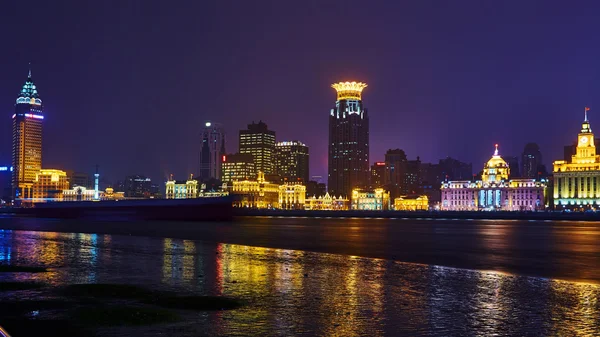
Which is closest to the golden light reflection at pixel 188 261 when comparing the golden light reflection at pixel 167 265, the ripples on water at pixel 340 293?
the ripples on water at pixel 340 293

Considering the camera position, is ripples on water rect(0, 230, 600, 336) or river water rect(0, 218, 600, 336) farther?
river water rect(0, 218, 600, 336)

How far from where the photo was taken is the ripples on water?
1118 cm

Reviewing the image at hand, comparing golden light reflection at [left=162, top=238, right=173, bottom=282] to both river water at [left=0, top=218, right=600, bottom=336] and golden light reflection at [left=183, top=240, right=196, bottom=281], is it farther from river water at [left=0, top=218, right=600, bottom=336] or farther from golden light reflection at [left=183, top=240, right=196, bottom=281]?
golden light reflection at [left=183, top=240, right=196, bottom=281]

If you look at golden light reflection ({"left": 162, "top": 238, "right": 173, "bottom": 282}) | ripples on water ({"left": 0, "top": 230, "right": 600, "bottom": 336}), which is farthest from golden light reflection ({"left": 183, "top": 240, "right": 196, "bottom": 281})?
golden light reflection ({"left": 162, "top": 238, "right": 173, "bottom": 282})

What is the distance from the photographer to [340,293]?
15430 mm

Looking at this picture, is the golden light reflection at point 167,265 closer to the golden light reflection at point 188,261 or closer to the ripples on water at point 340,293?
the ripples on water at point 340,293

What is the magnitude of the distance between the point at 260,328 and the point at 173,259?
553 inches

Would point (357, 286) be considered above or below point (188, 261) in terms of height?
above

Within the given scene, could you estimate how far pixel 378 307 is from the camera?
524 inches

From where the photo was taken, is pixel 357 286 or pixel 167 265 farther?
pixel 167 265

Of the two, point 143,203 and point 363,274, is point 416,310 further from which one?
point 143,203

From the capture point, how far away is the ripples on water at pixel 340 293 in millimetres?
11180

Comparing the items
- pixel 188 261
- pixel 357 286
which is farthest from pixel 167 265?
pixel 357 286

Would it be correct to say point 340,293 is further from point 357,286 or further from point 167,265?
point 167,265
